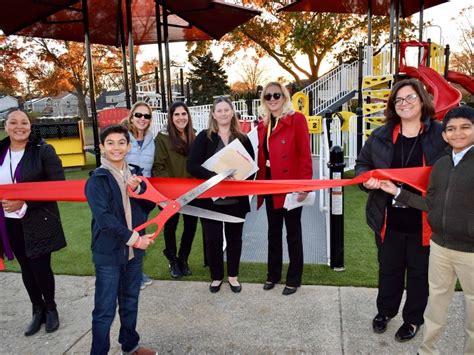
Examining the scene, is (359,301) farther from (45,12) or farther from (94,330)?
(45,12)

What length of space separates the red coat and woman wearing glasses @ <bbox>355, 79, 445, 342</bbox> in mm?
661

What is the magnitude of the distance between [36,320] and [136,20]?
8058 mm

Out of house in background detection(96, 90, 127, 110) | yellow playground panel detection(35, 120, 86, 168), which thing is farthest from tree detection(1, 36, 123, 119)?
house in background detection(96, 90, 127, 110)

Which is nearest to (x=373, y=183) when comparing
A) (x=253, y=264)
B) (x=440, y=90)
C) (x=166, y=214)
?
(x=166, y=214)

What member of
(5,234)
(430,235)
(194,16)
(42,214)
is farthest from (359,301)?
(194,16)

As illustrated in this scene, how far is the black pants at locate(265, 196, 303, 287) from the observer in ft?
13.1

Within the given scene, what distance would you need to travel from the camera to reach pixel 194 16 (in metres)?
8.39

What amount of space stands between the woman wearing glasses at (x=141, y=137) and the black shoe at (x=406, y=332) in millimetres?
2670

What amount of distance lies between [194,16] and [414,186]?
267 inches

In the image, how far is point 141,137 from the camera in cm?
417

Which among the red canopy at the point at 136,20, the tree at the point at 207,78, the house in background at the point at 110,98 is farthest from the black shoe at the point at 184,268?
the house in background at the point at 110,98

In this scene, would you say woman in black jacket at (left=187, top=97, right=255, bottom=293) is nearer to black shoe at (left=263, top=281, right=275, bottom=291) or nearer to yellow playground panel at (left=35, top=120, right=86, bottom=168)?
black shoe at (left=263, top=281, right=275, bottom=291)

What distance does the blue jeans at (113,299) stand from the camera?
278 cm

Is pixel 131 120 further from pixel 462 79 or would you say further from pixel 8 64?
pixel 8 64
